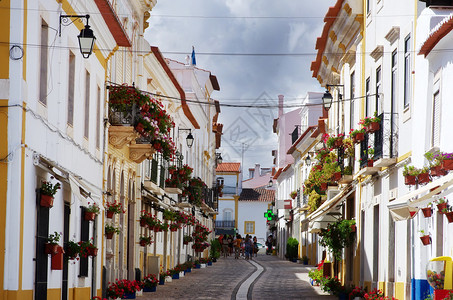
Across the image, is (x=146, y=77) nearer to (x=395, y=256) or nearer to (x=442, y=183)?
(x=395, y=256)

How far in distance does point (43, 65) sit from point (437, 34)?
644 centimetres

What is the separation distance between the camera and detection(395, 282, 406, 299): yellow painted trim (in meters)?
18.1

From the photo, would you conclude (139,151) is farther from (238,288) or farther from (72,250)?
(72,250)

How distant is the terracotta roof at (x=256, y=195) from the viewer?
336 ft

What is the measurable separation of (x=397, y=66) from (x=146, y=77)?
10.7m

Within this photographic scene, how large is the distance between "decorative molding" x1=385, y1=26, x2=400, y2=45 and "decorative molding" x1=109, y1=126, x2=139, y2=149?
6.40 m

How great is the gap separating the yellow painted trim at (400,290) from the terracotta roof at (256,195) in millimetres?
83465

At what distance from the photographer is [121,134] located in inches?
849

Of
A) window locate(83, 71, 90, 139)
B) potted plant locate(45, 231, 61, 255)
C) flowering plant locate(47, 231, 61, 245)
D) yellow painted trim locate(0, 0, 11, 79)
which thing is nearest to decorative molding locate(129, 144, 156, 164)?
window locate(83, 71, 90, 139)

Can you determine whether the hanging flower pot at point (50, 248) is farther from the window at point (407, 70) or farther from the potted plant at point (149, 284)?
the potted plant at point (149, 284)

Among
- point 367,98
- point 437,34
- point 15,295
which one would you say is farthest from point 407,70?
point 15,295

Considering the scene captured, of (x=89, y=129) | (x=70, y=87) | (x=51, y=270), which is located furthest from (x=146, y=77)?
(x=51, y=270)

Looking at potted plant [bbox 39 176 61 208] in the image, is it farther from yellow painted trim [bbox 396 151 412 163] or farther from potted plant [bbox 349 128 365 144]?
potted plant [bbox 349 128 365 144]

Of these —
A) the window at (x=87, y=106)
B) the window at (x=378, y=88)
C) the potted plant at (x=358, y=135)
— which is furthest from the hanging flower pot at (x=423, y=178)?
the window at (x=87, y=106)
